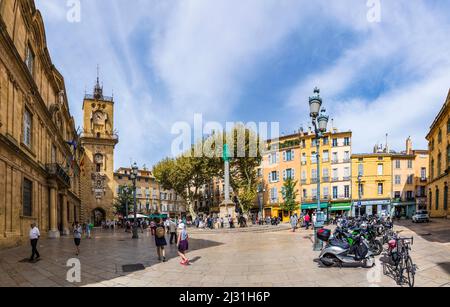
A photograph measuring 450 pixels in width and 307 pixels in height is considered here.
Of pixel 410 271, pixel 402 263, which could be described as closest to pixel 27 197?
pixel 402 263

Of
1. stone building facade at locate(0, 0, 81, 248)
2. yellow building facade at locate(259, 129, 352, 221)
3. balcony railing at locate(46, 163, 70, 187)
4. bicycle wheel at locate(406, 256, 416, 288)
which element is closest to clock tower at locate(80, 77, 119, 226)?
stone building facade at locate(0, 0, 81, 248)

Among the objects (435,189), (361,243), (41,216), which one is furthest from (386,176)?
(41,216)

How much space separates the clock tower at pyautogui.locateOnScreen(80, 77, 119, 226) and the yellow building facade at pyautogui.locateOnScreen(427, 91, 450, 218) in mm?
44272

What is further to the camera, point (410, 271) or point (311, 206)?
point (311, 206)

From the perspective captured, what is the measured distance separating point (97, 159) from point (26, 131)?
104 feet

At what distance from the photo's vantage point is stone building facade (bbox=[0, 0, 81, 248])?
1416 cm

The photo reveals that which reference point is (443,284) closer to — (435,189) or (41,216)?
(41,216)

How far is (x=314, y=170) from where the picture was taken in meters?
46.3

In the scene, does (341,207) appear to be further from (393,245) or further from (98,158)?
(393,245)

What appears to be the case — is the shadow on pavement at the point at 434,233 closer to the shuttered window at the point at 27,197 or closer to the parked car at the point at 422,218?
the parked car at the point at 422,218

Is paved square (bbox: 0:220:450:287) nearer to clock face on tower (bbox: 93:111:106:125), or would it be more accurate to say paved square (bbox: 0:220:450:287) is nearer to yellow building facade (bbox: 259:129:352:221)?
yellow building facade (bbox: 259:129:352:221)

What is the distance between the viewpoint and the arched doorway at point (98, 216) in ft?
159
